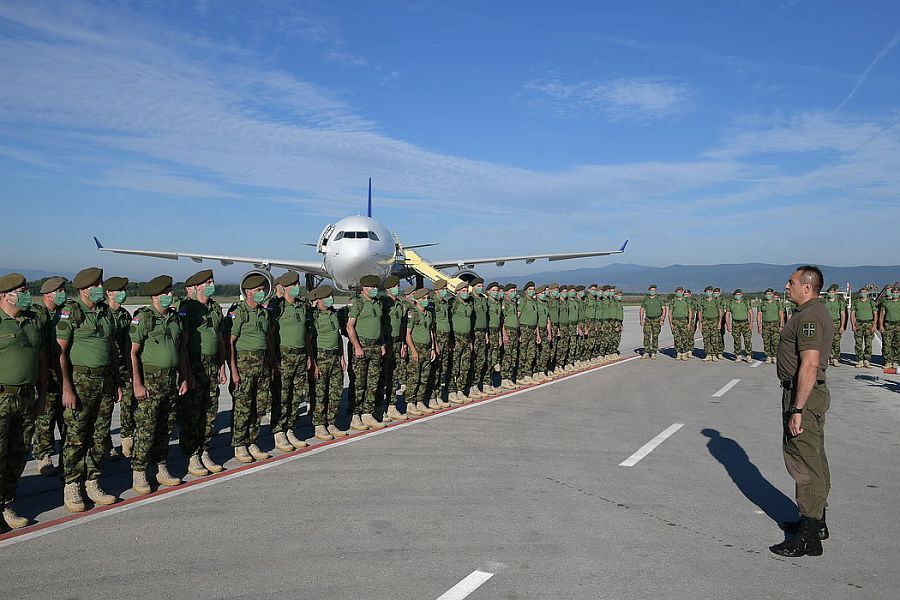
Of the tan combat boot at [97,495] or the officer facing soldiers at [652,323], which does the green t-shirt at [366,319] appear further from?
the officer facing soldiers at [652,323]

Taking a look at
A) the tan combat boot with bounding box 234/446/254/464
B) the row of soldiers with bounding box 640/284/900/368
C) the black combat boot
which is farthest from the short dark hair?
the row of soldiers with bounding box 640/284/900/368

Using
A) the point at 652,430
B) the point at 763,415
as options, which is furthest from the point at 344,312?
the point at 763,415

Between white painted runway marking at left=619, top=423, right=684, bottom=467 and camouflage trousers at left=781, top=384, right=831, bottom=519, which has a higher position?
camouflage trousers at left=781, top=384, right=831, bottom=519

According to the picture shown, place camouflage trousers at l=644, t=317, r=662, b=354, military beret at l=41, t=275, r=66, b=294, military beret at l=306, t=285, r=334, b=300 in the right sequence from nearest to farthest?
military beret at l=41, t=275, r=66, b=294 < military beret at l=306, t=285, r=334, b=300 < camouflage trousers at l=644, t=317, r=662, b=354

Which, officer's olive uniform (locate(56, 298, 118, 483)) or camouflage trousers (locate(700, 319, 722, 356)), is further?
camouflage trousers (locate(700, 319, 722, 356))

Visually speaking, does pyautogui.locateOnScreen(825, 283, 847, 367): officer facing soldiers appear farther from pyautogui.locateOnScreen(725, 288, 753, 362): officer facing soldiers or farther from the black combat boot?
the black combat boot

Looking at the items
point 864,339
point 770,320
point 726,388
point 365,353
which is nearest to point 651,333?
point 770,320

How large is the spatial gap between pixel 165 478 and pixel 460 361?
17.5ft

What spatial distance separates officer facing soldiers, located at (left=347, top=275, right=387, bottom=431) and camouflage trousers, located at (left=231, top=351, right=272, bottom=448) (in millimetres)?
1563

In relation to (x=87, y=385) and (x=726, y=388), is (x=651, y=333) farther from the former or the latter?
(x=87, y=385)

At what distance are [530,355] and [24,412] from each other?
8928 mm

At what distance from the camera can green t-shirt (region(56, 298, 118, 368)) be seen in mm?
5520

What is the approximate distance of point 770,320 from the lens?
55.6 feet

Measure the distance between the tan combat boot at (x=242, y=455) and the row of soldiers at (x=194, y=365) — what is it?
0.01 meters
